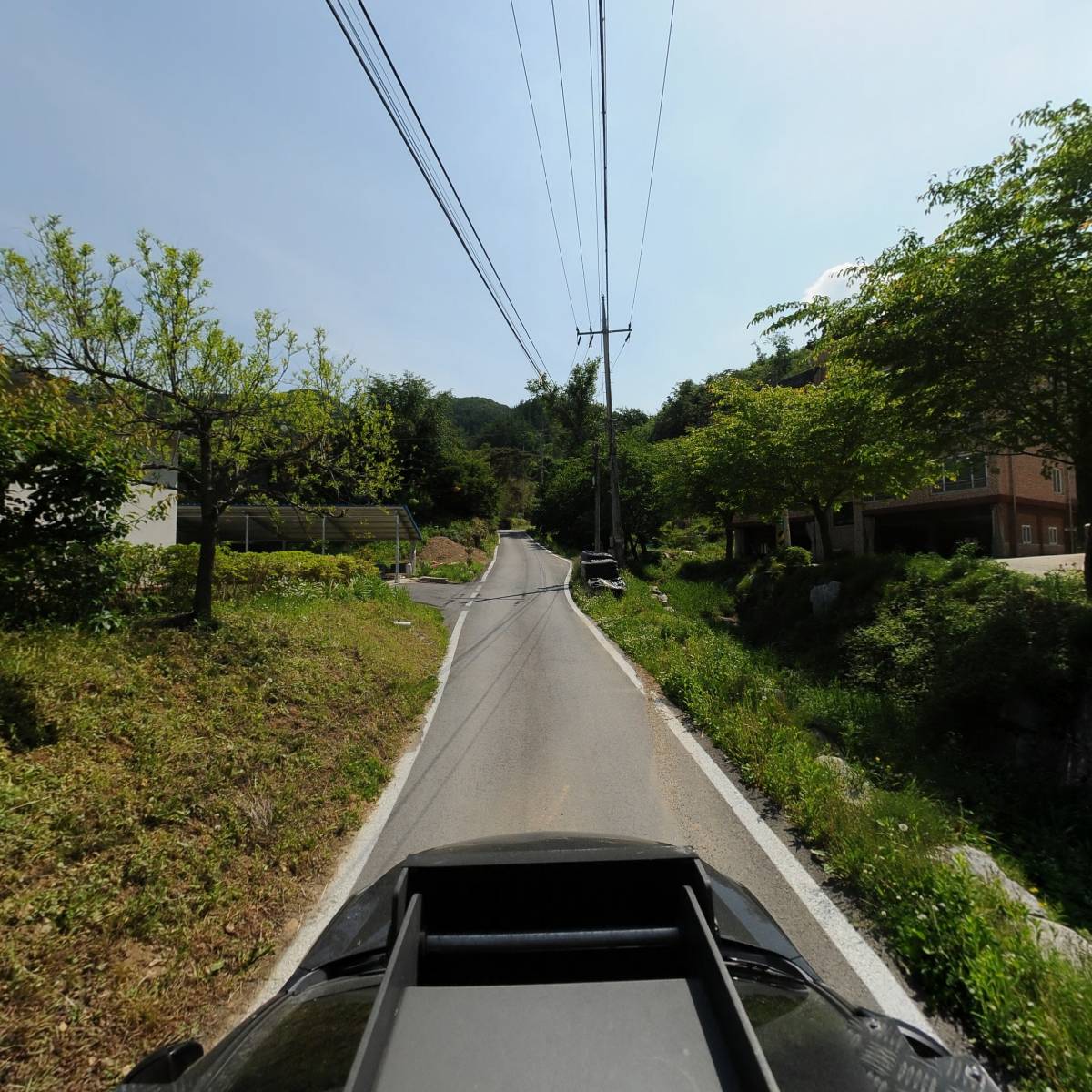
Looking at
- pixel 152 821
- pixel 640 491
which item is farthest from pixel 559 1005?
pixel 640 491

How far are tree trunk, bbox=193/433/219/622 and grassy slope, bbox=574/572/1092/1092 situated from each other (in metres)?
6.38

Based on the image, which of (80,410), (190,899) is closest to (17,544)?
(80,410)

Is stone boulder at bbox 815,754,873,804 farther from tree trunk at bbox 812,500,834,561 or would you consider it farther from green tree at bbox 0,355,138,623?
tree trunk at bbox 812,500,834,561

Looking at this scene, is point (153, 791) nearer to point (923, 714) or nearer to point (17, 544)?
point (17, 544)

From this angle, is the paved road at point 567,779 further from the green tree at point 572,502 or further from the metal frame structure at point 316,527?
the green tree at point 572,502

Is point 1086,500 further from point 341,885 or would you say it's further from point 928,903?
point 341,885

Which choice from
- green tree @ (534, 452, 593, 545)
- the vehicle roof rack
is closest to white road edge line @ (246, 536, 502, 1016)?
the vehicle roof rack

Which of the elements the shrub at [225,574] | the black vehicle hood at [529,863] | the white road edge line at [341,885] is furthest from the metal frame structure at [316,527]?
the black vehicle hood at [529,863]

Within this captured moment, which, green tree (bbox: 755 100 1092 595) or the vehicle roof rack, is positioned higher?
green tree (bbox: 755 100 1092 595)

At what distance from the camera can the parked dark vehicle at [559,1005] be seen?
1314 millimetres

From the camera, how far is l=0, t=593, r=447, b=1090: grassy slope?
2631 mm

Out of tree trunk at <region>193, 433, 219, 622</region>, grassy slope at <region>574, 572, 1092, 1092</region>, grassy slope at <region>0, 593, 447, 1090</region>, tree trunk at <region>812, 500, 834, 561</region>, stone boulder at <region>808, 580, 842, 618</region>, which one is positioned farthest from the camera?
tree trunk at <region>812, 500, 834, 561</region>

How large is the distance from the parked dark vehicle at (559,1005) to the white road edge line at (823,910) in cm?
122

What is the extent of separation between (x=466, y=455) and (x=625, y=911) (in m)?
54.2
